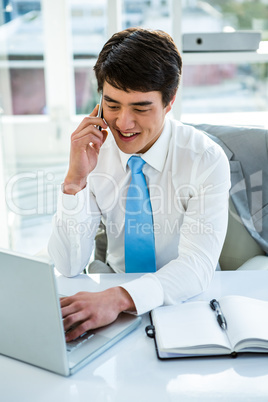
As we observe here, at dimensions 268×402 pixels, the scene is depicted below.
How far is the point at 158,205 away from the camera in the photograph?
1534 millimetres

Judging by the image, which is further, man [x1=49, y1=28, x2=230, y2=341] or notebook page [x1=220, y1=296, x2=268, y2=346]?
man [x1=49, y1=28, x2=230, y2=341]

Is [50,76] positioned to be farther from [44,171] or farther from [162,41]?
[162,41]

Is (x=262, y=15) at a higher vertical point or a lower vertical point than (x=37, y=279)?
higher

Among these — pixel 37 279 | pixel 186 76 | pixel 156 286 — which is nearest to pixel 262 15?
pixel 186 76

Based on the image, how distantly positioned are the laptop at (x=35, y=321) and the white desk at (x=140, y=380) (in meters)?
0.02

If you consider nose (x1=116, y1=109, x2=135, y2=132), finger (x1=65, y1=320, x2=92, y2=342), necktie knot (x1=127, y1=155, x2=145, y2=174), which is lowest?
finger (x1=65, y1=320, x2=92, y2=342)

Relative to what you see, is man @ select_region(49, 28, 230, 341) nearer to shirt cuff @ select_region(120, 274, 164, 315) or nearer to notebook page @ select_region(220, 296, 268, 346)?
Result: shirt cuff @ select_region(120, 274, 164, 315)

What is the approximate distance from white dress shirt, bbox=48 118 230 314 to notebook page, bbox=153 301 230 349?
0.45 ft

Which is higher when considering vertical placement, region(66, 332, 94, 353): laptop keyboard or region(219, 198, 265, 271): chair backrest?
region(66, 332, 94, 353): laptop keyboard

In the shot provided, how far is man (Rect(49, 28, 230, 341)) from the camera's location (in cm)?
131

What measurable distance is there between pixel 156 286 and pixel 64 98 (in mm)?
2074

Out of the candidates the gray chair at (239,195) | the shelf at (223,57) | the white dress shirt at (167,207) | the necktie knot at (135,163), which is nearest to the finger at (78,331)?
the white dress shirt at (167,207)

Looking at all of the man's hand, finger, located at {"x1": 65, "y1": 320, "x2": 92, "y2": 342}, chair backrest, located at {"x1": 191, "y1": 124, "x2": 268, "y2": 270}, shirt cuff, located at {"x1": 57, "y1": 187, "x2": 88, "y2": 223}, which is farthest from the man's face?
finger, located at {"x1": 65, "y1": 320, "x2": 92, "y2": 342}

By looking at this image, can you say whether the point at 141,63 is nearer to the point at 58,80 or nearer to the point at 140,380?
the point at 140,380
